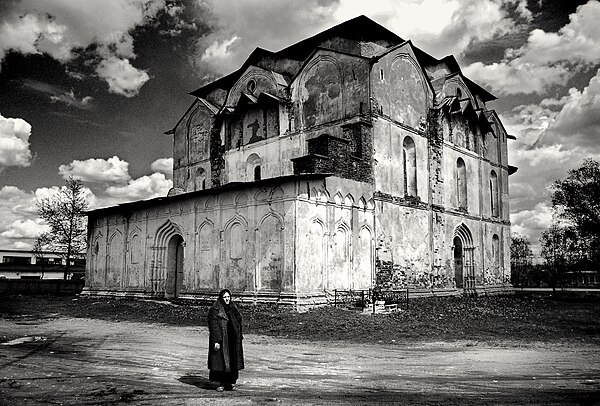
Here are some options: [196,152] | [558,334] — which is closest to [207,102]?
[196,152]

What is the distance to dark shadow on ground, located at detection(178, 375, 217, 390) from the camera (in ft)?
26.3

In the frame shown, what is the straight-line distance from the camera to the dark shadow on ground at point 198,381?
8008 mm

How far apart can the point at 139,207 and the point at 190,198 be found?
14.3ft

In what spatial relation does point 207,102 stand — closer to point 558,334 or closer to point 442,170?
point 442,170

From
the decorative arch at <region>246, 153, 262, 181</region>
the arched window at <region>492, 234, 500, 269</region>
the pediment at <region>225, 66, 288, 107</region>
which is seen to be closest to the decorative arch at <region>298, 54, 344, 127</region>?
the pediment at <region>225, 66, 288, 107</region>

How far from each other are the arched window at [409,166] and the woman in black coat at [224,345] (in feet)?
58.3

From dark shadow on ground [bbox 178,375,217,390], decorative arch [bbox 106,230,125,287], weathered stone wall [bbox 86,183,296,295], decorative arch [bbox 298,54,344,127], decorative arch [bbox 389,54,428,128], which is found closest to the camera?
dark shadow on ground [bbox 178,375,217,390]

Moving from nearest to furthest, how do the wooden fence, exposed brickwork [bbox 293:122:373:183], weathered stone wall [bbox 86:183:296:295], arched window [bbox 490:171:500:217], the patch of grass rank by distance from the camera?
the patch of grass
weathered stone wall [bbox 86:183:296:295]
exposed brickwork [bbox 293:122:373:183]
arched window [bbox 490:171:500:217]
the wooden fence

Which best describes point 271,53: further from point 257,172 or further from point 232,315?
point 232,315

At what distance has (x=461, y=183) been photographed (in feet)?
98.1

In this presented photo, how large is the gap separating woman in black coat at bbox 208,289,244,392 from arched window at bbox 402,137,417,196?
58.3 feet

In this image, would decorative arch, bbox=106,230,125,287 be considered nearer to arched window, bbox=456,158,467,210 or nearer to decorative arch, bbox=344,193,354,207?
decorative arch, bbox=344,193,354,207

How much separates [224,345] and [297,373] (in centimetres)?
172

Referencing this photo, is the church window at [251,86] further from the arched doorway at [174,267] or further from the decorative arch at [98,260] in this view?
the decorative arch at [98,260]
